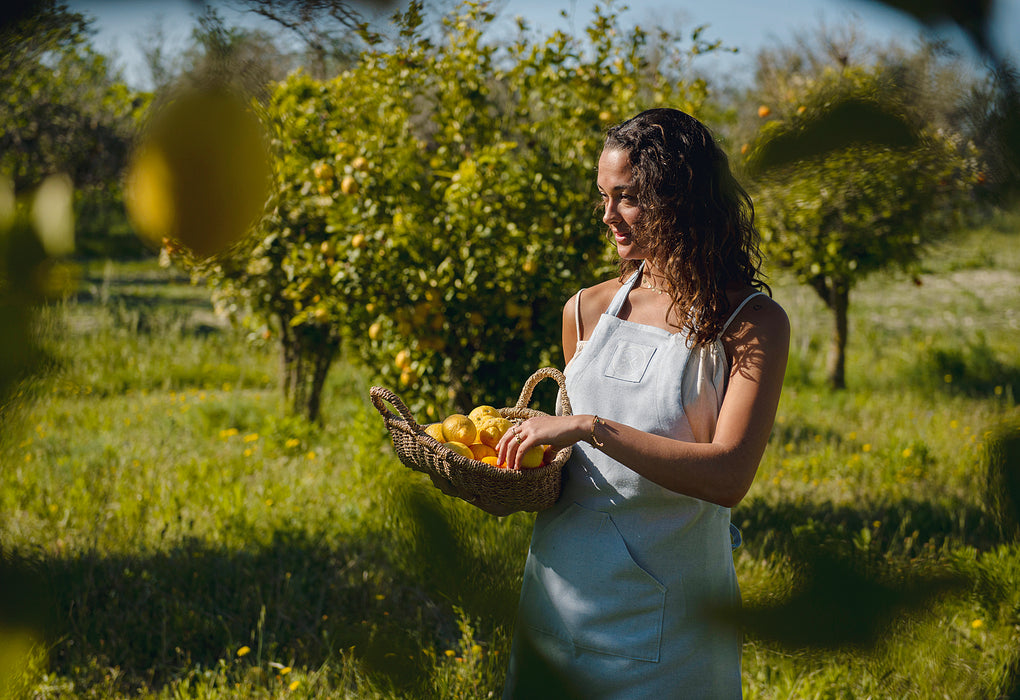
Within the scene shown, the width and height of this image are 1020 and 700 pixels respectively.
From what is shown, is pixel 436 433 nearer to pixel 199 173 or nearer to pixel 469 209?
pixel 199 173

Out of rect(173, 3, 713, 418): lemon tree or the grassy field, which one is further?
rect(173, 3, 713, 418): lemon tree

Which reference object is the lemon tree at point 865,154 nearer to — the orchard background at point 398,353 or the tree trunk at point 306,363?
the orchard background at point 398,353

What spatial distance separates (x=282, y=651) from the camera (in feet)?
8.54

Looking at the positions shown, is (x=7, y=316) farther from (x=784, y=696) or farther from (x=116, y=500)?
(x=116, y=500)

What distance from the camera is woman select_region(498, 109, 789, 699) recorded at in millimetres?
1115

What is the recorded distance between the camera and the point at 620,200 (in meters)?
1.13

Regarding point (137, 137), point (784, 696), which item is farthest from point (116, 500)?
point (137, 137)

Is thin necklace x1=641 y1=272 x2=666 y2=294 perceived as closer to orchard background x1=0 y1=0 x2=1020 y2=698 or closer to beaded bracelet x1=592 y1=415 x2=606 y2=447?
orchard background x1=0 y1=0 x2=1020 y2=698

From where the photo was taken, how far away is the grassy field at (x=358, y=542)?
0.38 meters

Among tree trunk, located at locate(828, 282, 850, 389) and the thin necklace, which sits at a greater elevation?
the thin necklace

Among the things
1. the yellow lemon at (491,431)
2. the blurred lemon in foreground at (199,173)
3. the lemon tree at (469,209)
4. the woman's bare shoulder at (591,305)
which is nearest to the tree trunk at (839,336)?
the lemon tree at (469,209)

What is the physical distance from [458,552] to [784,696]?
210 cm

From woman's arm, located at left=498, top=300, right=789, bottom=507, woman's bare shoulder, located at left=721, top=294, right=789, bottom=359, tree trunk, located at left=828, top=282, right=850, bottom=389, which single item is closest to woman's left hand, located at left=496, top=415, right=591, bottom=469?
woman's arm, located at left=498, top=300, right=789, bottom=507

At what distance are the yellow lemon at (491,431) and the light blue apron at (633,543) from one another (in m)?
0.24
